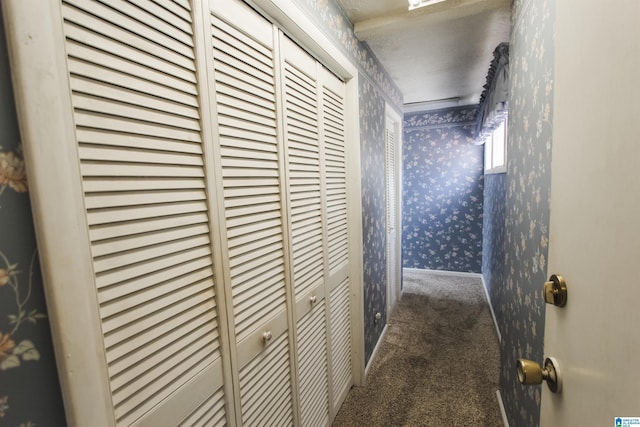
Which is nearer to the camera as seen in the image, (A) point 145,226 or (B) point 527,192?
(A) point 145,226

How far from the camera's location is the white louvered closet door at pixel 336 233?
157 cm

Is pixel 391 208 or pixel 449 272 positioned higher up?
pixel 391 208

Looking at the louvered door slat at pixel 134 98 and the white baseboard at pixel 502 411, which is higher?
the louvered door slat at pixel 134 98

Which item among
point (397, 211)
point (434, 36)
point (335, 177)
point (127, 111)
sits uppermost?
point (434, 36)

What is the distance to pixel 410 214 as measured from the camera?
14.7ft

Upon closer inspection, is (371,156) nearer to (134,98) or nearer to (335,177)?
(335,177)

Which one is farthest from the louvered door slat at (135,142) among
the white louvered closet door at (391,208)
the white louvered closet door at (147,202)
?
the white louvered closet door at (391,208)

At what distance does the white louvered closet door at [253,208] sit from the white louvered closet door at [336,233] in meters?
0.45

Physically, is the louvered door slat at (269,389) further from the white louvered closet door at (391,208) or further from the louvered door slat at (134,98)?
the white louvered closet door at (391,208)

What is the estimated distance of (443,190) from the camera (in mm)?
4258

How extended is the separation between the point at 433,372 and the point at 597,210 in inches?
80.9

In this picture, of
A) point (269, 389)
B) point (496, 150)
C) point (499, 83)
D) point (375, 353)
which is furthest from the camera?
point (496, 150)

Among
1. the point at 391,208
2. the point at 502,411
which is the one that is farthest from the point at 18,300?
the point at 391,208

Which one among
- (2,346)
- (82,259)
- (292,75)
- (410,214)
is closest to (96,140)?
(82,259)
